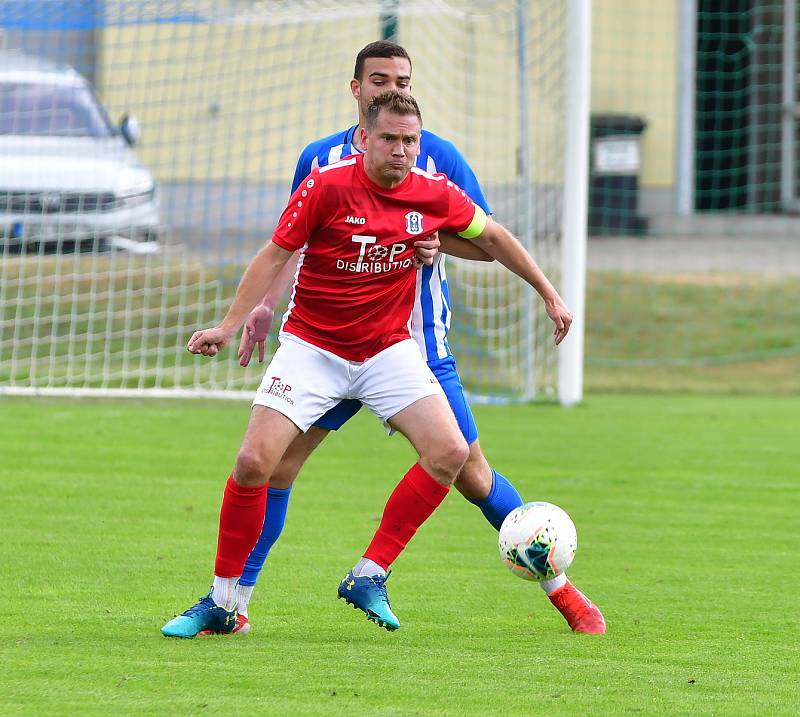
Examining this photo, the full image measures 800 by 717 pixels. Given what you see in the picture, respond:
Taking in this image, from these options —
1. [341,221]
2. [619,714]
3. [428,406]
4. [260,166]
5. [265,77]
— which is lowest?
[619,714]

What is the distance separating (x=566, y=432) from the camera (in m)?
9.84

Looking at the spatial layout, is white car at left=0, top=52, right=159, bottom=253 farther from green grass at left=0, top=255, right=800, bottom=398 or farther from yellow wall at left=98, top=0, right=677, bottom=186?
yellow wall at left=98, top=0, right=677, bottom=186

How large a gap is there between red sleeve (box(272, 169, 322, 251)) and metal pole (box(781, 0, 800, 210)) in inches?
606

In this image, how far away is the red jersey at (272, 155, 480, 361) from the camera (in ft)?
15.5

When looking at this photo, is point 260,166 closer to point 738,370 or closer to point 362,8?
point 362,8

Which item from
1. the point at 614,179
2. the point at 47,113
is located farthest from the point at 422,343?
the point at 614,179

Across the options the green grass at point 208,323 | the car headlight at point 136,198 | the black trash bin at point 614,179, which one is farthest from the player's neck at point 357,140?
the black trash bin at point 614,179

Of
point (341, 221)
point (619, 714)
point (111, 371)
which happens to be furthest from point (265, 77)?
point (619, 714)

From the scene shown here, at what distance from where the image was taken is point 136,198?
1197 cm

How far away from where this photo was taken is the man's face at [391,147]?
15.2 feet

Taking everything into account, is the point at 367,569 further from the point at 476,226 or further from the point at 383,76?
the point at 383,76

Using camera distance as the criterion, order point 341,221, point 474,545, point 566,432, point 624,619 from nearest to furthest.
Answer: point 341,221, point 624,619, point 474,545, point 566,432

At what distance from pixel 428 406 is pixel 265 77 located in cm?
829

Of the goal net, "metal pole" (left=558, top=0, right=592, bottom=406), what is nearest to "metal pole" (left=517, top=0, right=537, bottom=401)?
the goal net
